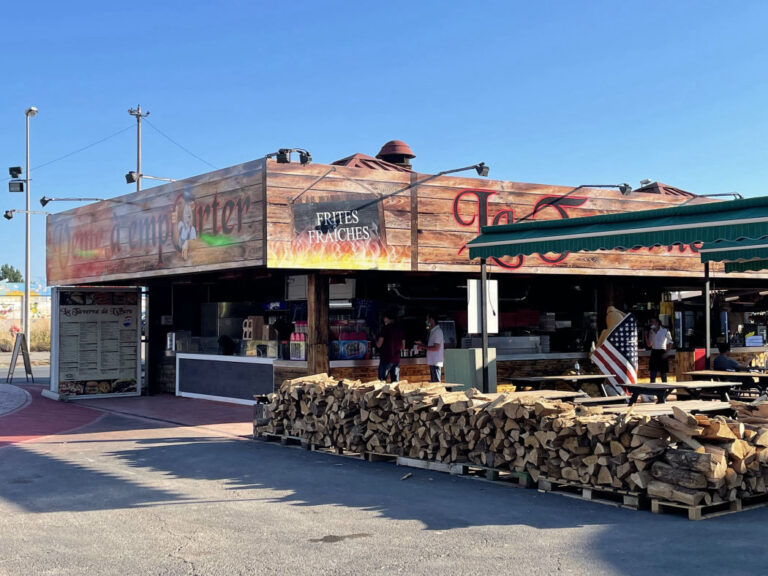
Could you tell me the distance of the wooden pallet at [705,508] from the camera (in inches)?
310

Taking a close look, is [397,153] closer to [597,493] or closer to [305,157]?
[305,157]

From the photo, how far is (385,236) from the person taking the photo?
16.5 metres

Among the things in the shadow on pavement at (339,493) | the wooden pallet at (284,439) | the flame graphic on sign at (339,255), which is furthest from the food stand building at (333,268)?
the shadow on pavement at (339,493)

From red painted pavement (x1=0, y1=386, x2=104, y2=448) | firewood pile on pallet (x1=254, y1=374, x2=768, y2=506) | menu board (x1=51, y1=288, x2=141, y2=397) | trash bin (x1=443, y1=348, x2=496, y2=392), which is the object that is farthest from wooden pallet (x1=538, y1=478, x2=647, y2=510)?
menu board (x1=51, y1=288, x2=141, y2=397)

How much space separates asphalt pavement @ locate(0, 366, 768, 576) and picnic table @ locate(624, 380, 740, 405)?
340 centimetres

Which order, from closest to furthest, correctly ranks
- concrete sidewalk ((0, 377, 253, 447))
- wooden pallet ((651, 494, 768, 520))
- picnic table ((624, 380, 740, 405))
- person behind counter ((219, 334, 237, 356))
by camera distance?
1. wooden pallet ((651, 494, 768, 520))
2. picnic table ((624, 380, 740, 405))
3. concrete sidewalk ((0, 377, 253, 447))
4. person behind counter ((219, 334, 237, 356))

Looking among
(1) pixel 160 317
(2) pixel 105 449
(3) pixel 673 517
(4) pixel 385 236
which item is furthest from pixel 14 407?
(3) pixel 673 517

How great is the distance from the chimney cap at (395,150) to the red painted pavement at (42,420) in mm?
8439

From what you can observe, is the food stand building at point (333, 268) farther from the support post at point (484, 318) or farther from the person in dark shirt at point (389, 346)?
the support post at point (484, 318)

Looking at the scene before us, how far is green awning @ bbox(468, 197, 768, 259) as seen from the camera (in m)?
10.4

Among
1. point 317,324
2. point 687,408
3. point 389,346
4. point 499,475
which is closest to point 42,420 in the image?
point 317,324

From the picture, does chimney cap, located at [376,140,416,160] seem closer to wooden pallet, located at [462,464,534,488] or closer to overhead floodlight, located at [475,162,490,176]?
overhead floodlight, located at [475,162,490,176]

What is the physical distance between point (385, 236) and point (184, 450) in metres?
5.78

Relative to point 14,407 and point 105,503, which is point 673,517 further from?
point 14,407
